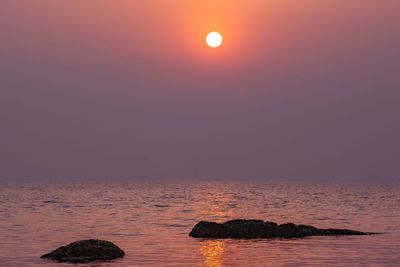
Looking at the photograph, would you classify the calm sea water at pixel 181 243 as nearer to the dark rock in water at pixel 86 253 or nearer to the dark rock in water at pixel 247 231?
the dark rock in water at pixel 86 253

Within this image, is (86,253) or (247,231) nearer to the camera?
(86,253)

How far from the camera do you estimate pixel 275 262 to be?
37.4 meters

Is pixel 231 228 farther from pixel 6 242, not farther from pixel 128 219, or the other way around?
pixel 128 219

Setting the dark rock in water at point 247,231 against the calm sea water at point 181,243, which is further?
the dark rock in water at point 247,231

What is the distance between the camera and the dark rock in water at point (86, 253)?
Answer: 38.9 metres

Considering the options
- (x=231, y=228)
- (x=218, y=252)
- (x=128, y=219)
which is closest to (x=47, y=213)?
(x=128, y=219)

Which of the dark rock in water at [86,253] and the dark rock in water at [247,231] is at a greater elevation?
the dark rock in water at [247,231]

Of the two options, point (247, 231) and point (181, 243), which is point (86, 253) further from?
point (247, 231)

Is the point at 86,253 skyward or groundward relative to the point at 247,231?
groundward

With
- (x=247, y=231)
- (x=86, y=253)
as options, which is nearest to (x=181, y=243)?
(x=247, y=231)

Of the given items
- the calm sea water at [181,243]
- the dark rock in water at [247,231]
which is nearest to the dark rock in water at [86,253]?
the calm sea water at [181,243]

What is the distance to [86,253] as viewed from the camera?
39.6 metres

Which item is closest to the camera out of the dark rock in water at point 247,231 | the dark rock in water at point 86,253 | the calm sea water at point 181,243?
the calm sea water at point 181,243

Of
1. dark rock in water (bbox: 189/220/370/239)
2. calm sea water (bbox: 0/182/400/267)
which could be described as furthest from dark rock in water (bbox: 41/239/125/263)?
dark rock in water (bbox: 189/220/370/239)
